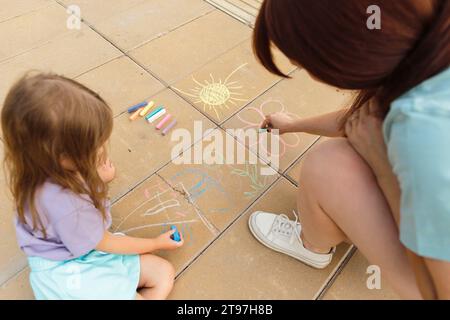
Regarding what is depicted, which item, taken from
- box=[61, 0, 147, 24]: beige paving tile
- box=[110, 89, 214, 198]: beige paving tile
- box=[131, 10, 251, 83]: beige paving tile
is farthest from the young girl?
box=[61, 0, 147, 24]: beige paving tile

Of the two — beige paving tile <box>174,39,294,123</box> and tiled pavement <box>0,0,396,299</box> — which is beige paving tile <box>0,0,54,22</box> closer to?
tiled pavement <box>0,0,396,299</box>

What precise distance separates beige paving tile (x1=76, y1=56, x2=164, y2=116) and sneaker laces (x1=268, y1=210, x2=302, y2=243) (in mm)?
901

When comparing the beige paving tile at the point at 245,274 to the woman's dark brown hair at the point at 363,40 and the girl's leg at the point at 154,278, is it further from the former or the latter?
the woman's dark brown hair at the point at 363,40

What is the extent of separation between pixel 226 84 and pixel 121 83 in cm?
53

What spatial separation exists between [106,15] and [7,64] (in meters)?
0.66

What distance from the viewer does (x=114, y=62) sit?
1922 mm

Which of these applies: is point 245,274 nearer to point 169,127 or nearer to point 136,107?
point 169,127

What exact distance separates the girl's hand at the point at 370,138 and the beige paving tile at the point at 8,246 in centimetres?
115

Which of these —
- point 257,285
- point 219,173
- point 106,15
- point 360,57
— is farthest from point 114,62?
point 360,57

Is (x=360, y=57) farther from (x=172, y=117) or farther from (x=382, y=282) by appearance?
(x=172, y=117)

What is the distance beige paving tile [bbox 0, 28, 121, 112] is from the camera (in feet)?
6.07

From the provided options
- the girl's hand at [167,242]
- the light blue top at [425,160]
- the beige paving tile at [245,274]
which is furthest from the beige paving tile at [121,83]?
the light blue top at [425,160]

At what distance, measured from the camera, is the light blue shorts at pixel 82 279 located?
3.36 feet

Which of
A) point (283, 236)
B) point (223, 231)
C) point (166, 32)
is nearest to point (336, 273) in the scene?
point (283, 236)
